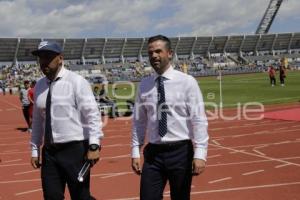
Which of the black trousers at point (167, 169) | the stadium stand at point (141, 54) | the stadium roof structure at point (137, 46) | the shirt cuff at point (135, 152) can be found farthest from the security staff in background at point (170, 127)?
the stadium roof structure at point (137, 46)

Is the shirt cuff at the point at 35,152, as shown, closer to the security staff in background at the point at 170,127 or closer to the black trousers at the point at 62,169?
the black trousers at the point at 62,169

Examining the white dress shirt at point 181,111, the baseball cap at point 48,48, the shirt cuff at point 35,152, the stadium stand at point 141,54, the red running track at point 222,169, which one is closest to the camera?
the white dress shirt at point 181,111

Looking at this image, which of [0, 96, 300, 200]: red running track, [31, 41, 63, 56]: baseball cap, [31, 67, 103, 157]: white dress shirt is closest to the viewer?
[31, 41, 63, 56]: baseball cap

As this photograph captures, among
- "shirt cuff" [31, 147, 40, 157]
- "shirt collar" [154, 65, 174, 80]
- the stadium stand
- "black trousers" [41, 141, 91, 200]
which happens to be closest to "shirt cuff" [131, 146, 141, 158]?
"black trousers" [41, 141, 91, 200]

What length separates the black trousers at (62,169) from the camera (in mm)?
4723

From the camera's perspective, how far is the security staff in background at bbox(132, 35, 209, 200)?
176 inches

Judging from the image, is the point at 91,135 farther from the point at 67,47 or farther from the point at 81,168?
the point at 67,47

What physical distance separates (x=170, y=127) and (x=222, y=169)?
4.74 m

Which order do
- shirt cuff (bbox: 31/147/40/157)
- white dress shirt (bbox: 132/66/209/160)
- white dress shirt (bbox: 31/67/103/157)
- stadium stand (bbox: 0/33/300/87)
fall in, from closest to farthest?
1. white dress shirt (bbox: 132/66/209/160)
2. white dress shirt (bbox: 31/67/103/157)
3. shirt cuff (bbox: 31/147/40/157)
4. stadium stand (bbox: 0/33/300/87)

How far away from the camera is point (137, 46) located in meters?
88.2

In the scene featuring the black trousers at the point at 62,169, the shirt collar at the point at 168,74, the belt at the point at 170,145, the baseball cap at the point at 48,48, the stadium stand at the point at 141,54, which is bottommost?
the black trousers at the point at 62,169

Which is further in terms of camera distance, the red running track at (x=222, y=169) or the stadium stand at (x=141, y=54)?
the stadium stand at (x=141, y=54)

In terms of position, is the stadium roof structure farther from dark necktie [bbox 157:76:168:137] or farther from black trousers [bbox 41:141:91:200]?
dark necktie [bbox 157:76:168:137]

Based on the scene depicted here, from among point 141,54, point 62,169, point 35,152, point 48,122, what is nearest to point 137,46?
point 141,54
